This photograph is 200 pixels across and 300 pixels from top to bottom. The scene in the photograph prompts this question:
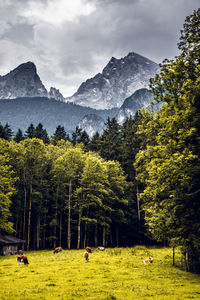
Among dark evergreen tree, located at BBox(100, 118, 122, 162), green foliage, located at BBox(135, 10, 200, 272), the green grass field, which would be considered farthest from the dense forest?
the green grass field

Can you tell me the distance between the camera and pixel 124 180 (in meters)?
58.6

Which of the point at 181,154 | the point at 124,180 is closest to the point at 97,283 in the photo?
the point at 181,154

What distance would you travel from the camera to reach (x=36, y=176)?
164ft

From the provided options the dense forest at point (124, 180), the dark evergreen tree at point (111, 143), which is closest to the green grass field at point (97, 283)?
the dense forest at point (124, 180)

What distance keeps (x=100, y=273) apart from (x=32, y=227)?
4091cm

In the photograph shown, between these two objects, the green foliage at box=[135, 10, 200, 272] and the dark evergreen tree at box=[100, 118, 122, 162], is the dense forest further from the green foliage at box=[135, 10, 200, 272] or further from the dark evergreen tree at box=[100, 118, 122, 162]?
the dark evergreen tree at box=[100, 118, 122, 162]

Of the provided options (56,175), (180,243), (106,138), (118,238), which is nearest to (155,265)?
(180,243)

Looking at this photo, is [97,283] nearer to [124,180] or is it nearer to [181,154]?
[181,154]

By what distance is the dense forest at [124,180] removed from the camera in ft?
62.6

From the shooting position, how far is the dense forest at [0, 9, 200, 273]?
19.1 meters

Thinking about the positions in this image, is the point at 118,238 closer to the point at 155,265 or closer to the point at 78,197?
the point at 78,197

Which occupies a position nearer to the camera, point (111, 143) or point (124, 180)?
point (124, 180)

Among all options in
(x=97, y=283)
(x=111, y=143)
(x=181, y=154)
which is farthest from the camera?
(x=111, y=143)

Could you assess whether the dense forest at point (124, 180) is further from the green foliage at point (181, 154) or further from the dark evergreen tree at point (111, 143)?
the dark evergreen tree at point (111, 143)
